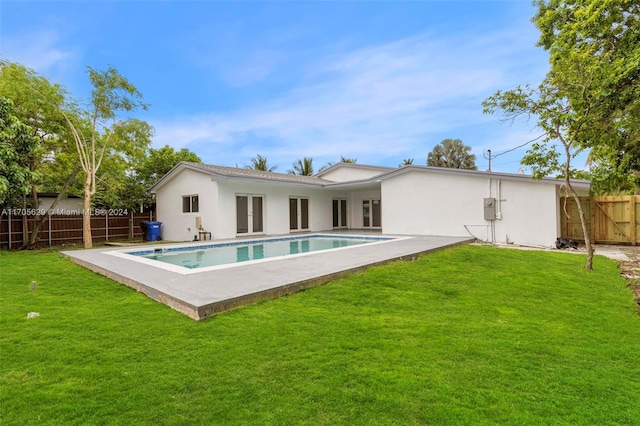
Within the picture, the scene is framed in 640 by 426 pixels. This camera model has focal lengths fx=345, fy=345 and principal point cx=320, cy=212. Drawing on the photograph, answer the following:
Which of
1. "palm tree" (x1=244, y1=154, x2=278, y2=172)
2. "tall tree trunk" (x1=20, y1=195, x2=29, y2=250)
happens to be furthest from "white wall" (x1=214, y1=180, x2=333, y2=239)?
"palm tree" (x1=244, y1=154, x2=278, y2=172)

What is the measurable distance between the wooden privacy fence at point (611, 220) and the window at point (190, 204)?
15642mm

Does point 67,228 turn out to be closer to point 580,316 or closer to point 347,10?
point 347,10

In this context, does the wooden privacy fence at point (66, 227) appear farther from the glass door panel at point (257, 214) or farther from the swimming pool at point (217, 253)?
the swimming pool at point (217, 253)

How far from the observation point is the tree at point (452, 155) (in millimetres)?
42469

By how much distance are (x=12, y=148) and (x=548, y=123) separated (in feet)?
50.1

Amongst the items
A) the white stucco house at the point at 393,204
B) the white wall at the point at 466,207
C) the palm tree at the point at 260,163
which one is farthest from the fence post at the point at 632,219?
the palm tree at the point at 260,163

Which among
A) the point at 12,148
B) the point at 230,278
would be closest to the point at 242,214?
the point at 12,148

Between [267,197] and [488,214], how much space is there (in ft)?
33.2

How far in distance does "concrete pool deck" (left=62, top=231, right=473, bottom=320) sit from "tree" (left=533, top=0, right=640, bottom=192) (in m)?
5.01

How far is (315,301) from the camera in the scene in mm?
5266

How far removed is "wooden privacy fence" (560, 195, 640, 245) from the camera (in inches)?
527

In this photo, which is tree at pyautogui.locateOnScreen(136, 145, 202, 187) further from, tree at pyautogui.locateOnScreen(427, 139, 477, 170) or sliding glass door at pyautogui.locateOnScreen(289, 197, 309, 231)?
tree at pyautogui.locateOnScreen(427, 139, 477, 170)

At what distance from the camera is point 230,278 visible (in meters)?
6.13

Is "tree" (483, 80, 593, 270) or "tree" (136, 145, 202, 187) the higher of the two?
"tree" (136, 145, 202, 187)
